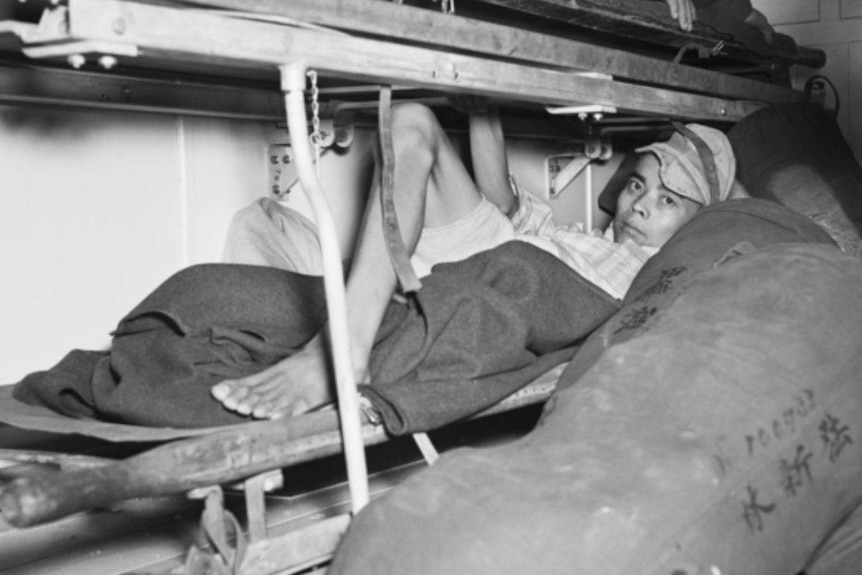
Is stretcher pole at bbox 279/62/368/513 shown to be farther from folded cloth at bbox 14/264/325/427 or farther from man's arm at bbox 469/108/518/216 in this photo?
man's arm at bbox 469/108/518/216

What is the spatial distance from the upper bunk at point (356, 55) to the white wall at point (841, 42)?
567 mm

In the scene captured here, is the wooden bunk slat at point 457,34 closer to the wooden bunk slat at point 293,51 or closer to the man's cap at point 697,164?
the wooden bunk slat at point 293,51

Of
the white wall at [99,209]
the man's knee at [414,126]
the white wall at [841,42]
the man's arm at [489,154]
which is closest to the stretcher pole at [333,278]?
the man's knee at [414,126]

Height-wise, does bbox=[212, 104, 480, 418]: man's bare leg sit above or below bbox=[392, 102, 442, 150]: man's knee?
below

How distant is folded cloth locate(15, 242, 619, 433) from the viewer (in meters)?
1.60

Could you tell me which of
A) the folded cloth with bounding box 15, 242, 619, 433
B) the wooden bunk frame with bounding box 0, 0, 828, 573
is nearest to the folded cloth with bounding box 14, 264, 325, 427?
the folded cloth with bounding box 15, 242, 619, 433

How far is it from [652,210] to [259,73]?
1041 millimetres

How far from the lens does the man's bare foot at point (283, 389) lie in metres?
1.53

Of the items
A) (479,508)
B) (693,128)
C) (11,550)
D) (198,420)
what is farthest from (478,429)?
(479,508)

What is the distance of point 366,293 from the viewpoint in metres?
1.73

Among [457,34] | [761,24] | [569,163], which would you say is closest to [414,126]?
[457,34]

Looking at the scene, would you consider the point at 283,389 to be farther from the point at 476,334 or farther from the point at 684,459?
the point at 684,459

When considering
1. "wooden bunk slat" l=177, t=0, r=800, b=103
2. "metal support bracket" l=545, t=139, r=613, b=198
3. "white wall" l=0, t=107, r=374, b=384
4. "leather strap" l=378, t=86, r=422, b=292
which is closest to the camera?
"wooden bunk slat" l=177, t=0, r=800, b=103

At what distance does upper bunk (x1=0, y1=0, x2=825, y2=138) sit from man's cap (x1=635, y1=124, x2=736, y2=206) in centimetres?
9
